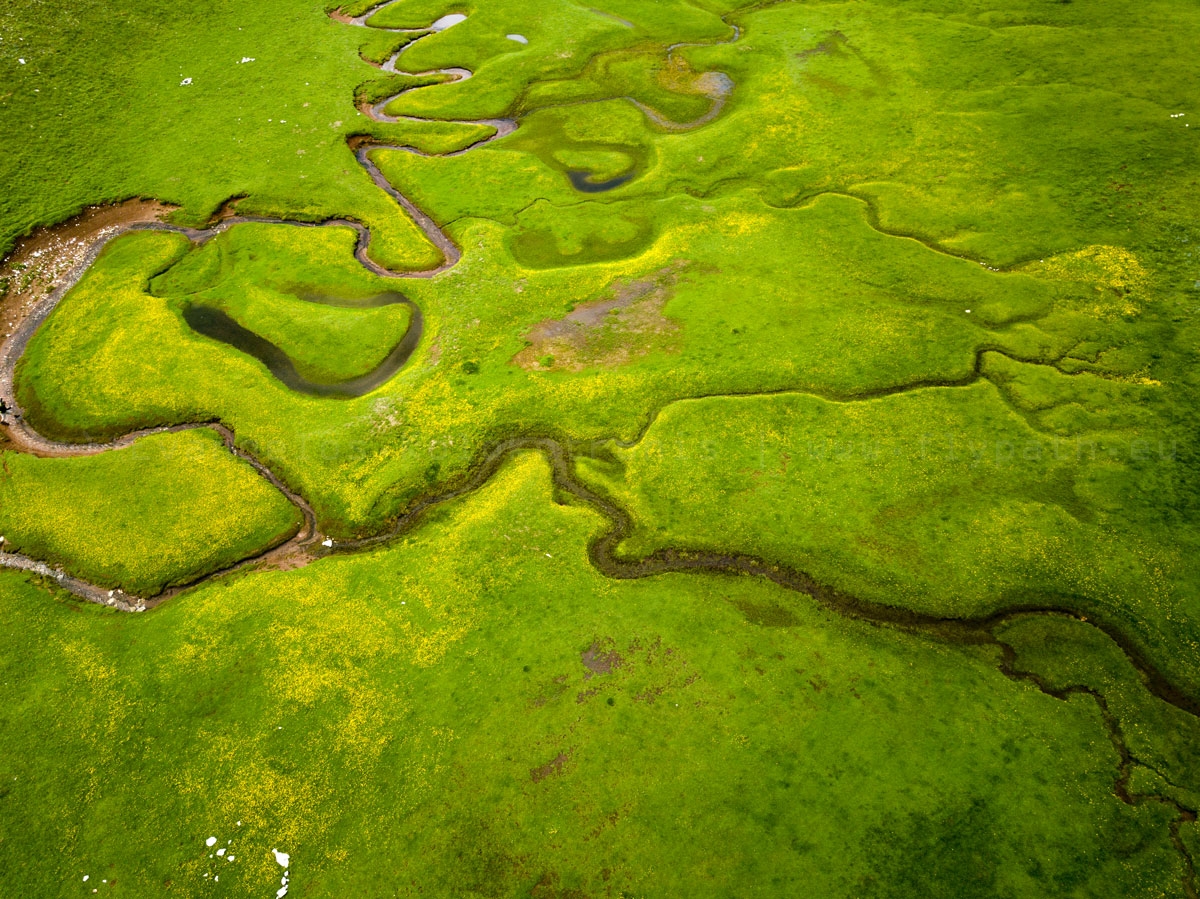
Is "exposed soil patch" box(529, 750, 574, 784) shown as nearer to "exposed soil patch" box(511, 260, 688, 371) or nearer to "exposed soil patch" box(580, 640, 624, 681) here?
"exposed soil patch" box(580, 640, 624, 681)

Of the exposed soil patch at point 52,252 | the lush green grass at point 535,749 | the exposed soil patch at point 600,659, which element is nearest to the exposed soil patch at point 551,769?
the lush green grass at point 535,749

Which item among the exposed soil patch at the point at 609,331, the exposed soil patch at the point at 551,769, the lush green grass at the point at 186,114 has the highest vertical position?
the lush green grass at the point at 186,114

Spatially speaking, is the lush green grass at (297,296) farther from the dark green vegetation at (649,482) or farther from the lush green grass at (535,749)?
the lush green grass at (535,749)

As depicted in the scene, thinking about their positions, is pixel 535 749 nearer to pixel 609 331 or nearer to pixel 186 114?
pixel 609 331

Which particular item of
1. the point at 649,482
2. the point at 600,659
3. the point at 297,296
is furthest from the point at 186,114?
the point at 600,659

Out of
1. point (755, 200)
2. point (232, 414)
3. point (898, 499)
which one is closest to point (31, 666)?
point (232, 414)

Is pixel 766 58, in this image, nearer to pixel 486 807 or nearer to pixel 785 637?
pixel 785 637
